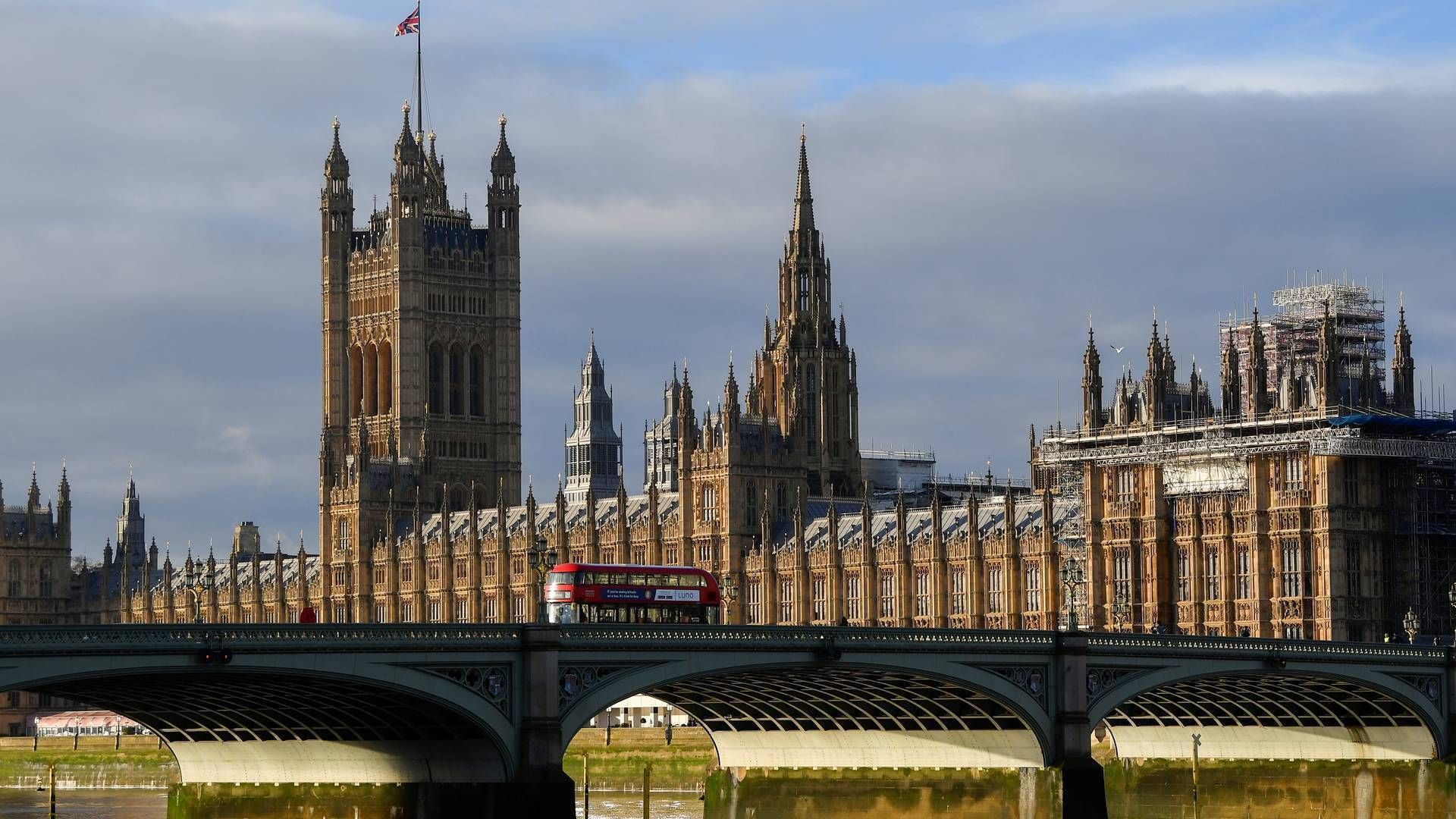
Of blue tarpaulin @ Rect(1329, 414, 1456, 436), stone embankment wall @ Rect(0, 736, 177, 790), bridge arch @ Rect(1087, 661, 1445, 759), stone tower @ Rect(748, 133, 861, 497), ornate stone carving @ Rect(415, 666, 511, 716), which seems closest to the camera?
ornate stone carving @ Rect(415, 666, 511, 716)

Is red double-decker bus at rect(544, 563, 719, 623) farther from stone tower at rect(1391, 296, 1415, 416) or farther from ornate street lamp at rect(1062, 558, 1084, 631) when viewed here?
stone tower at rect(1391, 296, 1415, 416)

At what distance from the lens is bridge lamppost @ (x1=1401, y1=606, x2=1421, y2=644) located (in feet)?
350

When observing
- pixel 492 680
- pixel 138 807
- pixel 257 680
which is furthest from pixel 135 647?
pixel 138 807

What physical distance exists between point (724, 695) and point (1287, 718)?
22.9 meters

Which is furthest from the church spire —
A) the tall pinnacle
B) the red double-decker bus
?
the red double-decker bus

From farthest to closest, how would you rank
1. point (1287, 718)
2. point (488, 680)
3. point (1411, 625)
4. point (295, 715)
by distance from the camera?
point (1411, 625) < point (1287, 718) < point (295, 715) < point (488, 680)

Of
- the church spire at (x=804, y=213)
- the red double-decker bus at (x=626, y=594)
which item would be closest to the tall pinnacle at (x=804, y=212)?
the church spire at (x=804, y=213)

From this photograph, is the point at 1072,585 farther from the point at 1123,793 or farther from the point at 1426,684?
the point at 1426,684

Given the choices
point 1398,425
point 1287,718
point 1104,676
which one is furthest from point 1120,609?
point 1104,676

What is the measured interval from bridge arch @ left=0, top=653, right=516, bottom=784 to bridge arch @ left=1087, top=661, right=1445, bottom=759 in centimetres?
2578

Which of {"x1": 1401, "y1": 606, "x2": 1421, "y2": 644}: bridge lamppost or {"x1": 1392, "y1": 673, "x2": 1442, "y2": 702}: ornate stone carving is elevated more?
{"x1": 1401, "y1": 606, "x2": 1421, "y2": 644}: bridge lamppost

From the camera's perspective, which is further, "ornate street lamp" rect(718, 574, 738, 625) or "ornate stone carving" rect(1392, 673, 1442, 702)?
"ornate street lamp" rect(718, 574, 738, 625)

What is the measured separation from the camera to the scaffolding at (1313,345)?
13188cm

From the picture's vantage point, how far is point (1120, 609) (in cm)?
13062
